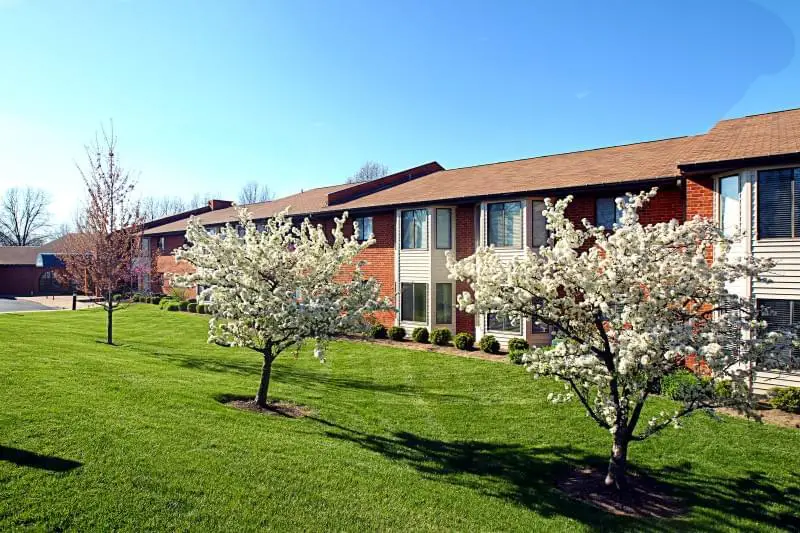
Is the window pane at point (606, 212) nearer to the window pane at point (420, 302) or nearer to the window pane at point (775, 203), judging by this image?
the window pane at point (775, 203)

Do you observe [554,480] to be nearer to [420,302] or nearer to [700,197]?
[700,197]

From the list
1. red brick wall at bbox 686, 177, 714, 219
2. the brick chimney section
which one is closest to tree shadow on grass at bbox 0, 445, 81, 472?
red brick wall at bbox 686, 177, 714, 219

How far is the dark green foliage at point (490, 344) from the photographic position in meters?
18.1

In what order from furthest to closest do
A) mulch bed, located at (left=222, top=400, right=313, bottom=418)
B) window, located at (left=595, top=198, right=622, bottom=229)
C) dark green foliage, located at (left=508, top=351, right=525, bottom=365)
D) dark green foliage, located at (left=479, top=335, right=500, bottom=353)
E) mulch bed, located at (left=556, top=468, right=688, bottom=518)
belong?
1. dark green foliage, located at (left=479, top=335, right=500, bottom=353)
2. window, located at (left=595, top=198, right=622, bottom=229)
3. dark green foliage, located at (left=508, top=351, right=525, bottom=365)
4. mulch bed, located at (left=222, top=400, right=313, bottom=418)
5. mulch bed, located at (left=556, top=468, right=688, bottom=518)

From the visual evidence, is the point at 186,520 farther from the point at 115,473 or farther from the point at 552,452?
the point at 552,452

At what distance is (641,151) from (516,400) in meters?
11.8

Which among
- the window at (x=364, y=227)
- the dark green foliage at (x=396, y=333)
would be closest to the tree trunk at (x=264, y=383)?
the dark green foliage at (x=396, y=333)

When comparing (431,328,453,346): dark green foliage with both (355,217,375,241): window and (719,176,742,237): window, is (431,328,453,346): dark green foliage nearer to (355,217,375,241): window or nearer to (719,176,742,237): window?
(355,217,375,241): window

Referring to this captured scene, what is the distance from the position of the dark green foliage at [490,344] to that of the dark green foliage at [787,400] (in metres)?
8.05

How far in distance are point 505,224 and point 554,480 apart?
11695 mm

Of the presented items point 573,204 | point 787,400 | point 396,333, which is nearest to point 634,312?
point 787,400

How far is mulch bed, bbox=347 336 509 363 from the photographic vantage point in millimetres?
17734

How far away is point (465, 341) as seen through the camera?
18844 millimetres

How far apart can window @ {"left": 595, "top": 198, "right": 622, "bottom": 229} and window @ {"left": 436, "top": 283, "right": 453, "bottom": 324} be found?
6469 millimetres
